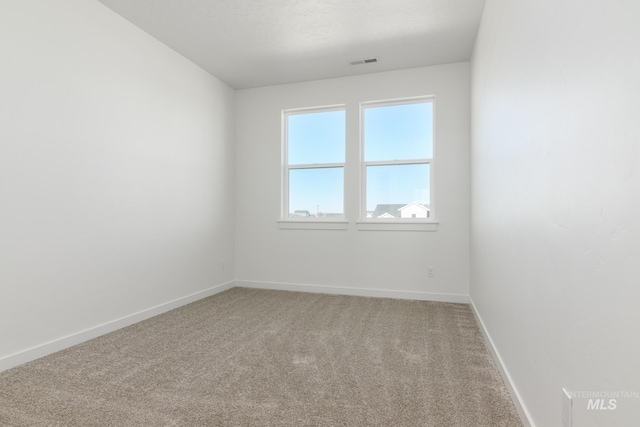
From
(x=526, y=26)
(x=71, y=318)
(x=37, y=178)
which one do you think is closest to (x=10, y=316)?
(x=71, y=318)

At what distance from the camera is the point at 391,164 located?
13.6 feet

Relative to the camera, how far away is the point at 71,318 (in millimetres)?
2523

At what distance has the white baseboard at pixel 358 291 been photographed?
386cm

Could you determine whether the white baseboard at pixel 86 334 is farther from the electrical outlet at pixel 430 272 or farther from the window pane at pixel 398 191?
the electrical outlet at pixel 430 272

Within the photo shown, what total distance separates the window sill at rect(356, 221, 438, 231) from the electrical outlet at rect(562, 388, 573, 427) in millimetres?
2877

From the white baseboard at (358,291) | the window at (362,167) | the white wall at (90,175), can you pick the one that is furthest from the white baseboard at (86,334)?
the window at (362,167)

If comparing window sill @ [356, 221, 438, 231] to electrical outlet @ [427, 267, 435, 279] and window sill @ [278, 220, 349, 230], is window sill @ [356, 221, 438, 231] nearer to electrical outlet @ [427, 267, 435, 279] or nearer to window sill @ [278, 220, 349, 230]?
window sill @ [278, 220, 349, 230]

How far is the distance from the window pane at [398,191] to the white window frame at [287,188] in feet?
1.19

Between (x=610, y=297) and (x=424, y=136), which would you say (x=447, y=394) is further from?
(x=424, y=136)

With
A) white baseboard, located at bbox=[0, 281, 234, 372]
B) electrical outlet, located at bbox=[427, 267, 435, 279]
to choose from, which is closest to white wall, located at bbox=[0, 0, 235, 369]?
white baseboard, located at bbox=[0, 281, 234, 372]

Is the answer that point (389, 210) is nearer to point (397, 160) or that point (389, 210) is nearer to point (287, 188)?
point (397, 160)

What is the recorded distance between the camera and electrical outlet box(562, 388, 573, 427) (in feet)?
3.47

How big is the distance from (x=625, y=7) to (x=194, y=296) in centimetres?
405

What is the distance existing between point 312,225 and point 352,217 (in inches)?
21.2
